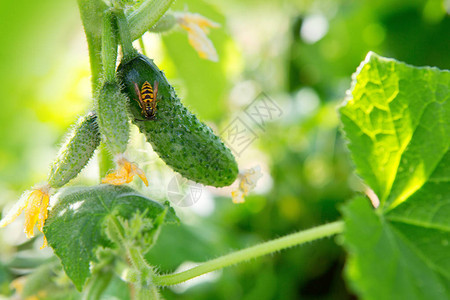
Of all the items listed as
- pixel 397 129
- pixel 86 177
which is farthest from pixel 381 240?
pixel 86 177

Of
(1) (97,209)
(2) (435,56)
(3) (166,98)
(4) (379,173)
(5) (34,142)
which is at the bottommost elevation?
(4) (379,173)

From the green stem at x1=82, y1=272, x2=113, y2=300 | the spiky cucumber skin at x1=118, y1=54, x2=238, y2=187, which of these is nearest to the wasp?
the spiky cucumber skin at x1=118, y1=54, x2=238, y2=187

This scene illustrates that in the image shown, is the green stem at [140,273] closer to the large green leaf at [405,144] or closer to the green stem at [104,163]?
the green stem at [104,163]

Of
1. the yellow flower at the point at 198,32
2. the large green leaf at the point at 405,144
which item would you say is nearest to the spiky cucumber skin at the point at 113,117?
the yellow flower at the point at 198,32

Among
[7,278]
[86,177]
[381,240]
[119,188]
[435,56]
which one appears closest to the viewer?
[381,240]

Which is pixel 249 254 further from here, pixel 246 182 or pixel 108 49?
pixel 108 49

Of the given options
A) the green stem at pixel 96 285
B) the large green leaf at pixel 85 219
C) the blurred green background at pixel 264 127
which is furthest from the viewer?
the blurred green background at pixel 264 127

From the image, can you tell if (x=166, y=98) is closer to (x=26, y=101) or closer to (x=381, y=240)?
(x=381, y=240)
